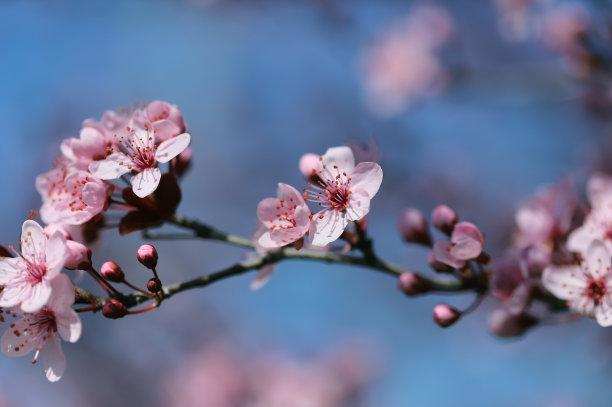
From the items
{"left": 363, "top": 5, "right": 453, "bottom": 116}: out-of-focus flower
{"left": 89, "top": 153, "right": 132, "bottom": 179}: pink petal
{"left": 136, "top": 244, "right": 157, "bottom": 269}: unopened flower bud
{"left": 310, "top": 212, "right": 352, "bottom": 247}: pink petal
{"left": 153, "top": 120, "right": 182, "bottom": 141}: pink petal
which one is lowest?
{"left": 363, "top": 5, "right": 453, "bottom": 116}: out-of-focus flower

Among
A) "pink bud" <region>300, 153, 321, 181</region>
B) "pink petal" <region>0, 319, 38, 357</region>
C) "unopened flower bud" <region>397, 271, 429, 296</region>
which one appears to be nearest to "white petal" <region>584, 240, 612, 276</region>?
"unopened flower bud" <region>397, 271, 429, 296</region>

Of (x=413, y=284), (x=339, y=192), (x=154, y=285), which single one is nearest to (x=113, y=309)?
(x=154, y=285)

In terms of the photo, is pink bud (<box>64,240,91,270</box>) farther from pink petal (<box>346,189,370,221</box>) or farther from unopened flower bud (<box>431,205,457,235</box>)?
unopened flower bud (<box>431,205,457,235</box>)

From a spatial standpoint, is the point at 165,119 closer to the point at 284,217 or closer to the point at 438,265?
the point at 284,217

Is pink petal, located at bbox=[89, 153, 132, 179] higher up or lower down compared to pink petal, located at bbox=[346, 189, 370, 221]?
higher up

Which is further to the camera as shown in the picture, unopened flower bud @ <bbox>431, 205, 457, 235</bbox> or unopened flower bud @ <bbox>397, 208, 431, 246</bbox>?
unopened flower bud @ <bbox>397, 208, 431, 246</bbox>

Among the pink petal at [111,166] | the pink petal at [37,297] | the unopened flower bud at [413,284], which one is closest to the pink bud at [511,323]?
the unopened flower bud at [413,284]
